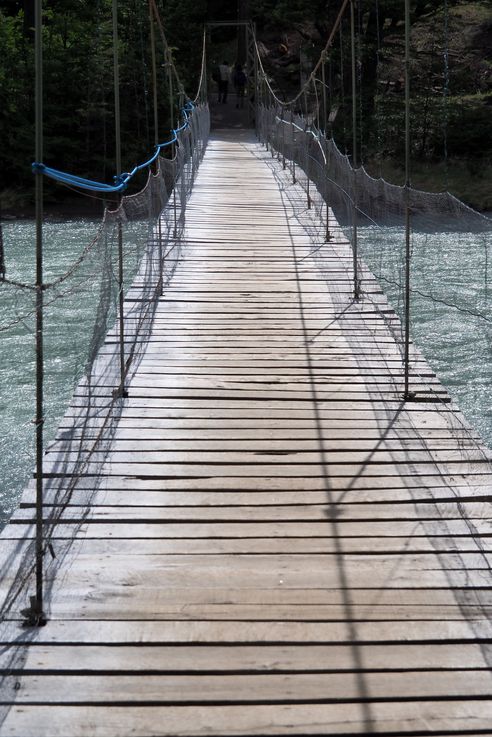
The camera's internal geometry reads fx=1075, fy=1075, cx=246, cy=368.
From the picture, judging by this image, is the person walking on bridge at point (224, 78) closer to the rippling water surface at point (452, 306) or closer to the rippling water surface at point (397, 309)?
the rippling water surface at point (397, 309)

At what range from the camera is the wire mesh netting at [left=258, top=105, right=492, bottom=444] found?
7043 mm

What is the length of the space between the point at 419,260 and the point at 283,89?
51.0 feet

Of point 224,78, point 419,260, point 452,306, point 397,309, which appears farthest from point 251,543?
point 224,78

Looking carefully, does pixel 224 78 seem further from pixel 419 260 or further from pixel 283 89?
pixel 419 260

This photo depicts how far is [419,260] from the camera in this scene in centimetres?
1176

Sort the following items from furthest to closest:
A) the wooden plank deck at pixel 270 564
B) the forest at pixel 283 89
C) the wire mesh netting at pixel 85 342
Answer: the forest at pixel 283 89, the wire mesh netting at pixel 85 342, the wooden plank deck at pixel 270 564

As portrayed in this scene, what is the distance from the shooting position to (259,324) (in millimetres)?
5895

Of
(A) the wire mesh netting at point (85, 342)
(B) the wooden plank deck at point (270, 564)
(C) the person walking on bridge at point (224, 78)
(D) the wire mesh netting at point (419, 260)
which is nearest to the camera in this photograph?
(B) the wooden plank deck at point (270, 564)

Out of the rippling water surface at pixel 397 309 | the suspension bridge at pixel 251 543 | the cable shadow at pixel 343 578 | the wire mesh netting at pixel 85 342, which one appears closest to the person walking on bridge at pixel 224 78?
the rippling water surface at pixel 397 309

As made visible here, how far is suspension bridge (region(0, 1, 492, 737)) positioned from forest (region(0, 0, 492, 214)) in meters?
14.3

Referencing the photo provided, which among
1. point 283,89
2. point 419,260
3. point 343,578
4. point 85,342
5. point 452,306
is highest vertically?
point 283,89

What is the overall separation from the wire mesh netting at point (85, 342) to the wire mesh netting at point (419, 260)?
122 cm

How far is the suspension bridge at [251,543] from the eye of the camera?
8.14ft

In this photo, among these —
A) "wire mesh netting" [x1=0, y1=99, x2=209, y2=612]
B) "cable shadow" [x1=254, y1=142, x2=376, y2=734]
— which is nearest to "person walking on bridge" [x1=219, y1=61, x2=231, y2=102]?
"wire mesh netting" [x1=0, y1=99, x2=209, y2=612]
